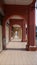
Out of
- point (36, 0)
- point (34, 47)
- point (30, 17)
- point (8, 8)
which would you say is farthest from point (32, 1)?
point (34, 47)

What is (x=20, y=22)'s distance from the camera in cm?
2523

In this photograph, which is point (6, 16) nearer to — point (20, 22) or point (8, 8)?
point (8, 8)

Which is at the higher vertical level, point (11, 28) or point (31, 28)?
point (11, 28)

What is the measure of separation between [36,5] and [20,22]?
12148mm
